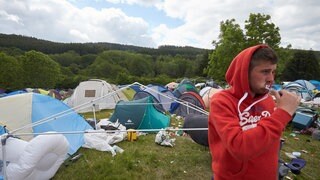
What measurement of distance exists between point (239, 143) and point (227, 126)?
0.12 m

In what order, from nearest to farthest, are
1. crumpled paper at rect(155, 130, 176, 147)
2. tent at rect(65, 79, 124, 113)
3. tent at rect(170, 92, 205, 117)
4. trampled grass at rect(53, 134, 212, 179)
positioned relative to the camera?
trampled grass at rect(53, 134, 212, 179) < crumpled paper at rect(155, 130, 176, 147) < tent at rect(170, 92, 205, 117) < tent at rect(65, 79, 124, 113)

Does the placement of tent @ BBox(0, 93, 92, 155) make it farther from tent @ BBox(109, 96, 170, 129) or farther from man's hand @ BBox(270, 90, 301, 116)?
man's hand @ BBox(270, 90, 301, 116)

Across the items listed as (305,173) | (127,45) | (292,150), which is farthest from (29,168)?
(127,45)

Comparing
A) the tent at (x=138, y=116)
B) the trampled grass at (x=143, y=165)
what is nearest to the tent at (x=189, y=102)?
the tent at (x=138, y=116)

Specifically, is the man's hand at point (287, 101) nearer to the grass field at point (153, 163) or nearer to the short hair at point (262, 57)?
the short hair at point (262, 57)

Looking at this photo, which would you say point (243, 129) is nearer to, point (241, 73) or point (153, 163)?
point (241, 73)

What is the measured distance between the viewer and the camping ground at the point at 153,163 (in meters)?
5.17

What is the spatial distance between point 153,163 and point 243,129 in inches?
181

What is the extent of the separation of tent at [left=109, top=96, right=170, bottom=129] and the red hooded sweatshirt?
728 cm

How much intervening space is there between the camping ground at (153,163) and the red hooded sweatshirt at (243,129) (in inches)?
146

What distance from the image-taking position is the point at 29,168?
13.3ft

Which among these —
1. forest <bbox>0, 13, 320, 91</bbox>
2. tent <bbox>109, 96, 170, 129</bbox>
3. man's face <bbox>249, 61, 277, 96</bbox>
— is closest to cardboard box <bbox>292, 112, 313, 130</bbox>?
tent <bbox>109, 96, 170, 129</bbox>

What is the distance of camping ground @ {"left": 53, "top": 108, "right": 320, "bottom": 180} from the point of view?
17.0 ft

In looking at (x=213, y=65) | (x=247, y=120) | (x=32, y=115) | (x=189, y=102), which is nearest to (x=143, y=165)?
(x=32, y=115)
